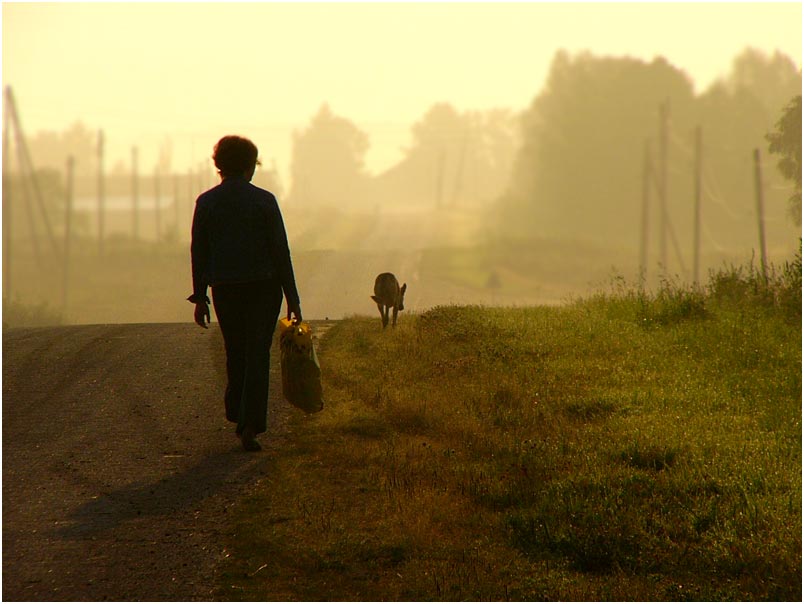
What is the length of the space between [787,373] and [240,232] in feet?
24.8

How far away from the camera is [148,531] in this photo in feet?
19.8

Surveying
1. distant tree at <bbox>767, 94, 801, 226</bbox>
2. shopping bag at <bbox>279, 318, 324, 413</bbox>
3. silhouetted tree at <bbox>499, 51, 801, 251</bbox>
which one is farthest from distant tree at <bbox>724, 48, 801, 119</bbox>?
shopping bag at <bbox>279, 318, 324, 413</bbox>

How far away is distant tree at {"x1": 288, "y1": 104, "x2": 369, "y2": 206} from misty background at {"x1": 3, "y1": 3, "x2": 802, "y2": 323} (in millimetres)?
15922

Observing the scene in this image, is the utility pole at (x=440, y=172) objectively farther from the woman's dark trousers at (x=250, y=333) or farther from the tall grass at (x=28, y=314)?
the woman's dark trousers at (x=250, y=333)

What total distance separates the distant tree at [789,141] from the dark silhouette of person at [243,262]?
23.4 meters

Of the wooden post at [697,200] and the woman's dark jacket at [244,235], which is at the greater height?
the wooden post at [697,200]

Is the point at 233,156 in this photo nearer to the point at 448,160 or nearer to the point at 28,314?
the point at 28,314

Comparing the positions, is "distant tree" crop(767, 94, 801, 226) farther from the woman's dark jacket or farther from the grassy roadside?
the woman's dark jacket

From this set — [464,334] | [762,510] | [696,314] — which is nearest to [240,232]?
[762,510]

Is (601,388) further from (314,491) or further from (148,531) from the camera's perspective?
(148,531)

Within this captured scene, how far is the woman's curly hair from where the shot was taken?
7.57 meters

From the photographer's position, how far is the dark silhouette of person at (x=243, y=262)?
7.44m

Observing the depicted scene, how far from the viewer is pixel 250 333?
7.62 m

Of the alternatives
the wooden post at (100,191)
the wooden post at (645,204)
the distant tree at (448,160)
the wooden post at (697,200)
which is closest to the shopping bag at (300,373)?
the wooden post at (697,200)
